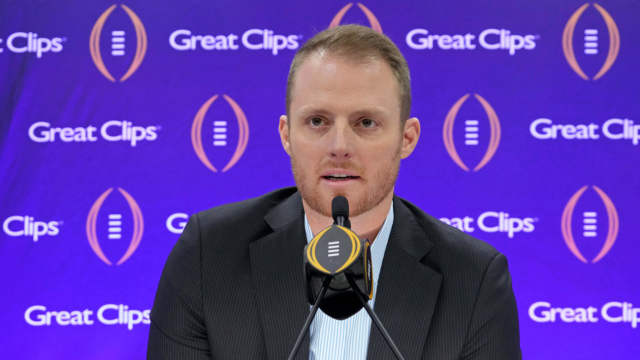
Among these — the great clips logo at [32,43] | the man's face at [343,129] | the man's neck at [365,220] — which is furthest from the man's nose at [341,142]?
the great clips logo at [32,43]

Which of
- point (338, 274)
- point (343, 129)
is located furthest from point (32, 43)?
point (338, 274)

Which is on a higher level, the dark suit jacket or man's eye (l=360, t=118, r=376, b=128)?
man's eye (l=360, t=118, r=376, b=128)

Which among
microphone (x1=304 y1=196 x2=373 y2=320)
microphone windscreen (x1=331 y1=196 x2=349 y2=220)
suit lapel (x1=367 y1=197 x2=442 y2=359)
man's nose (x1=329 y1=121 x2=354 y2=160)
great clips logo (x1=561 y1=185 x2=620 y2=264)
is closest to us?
microphone (x1=304 y1=196 x2=373 y2=320)

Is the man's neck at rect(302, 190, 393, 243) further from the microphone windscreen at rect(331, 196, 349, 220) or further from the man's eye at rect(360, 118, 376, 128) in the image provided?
the microphone windscreen at rect(331, 196, 349, 220)

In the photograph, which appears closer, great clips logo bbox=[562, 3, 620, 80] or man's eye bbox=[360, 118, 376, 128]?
man's eye bbox=[360, 118, 376, 128]

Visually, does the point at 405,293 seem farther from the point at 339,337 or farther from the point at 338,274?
the point at 338,274

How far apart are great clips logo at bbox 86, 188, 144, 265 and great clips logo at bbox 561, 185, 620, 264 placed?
2.11 metres

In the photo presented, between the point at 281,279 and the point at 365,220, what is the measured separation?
28cm

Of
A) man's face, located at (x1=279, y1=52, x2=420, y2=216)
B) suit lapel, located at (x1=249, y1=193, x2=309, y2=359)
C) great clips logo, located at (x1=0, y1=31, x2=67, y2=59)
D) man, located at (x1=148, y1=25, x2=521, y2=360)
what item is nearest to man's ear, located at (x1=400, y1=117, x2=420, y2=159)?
man, located at (x1=148, y1=25, x2=521, y2=360)

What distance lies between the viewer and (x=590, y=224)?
3191 millimetres

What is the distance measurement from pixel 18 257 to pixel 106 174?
0.60 metres

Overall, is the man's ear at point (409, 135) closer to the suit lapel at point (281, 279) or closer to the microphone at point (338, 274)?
the suit lapel at point (281, 279)

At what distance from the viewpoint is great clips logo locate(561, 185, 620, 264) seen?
3.19 meters

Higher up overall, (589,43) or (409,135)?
(589,43)
